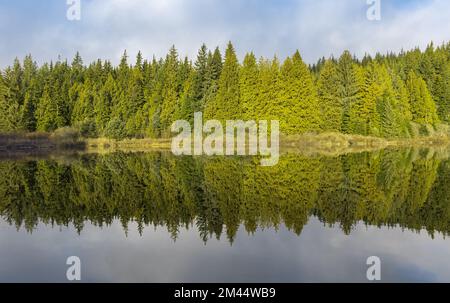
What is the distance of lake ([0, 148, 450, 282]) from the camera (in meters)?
7.52

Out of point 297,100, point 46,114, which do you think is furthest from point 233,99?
point 46,114

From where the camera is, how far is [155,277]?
7238 millimetres

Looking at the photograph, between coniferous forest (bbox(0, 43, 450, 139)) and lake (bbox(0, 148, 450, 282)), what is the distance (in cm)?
3744

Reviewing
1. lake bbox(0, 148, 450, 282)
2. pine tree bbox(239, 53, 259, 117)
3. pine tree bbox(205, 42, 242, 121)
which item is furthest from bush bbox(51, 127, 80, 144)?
lake bbox(0, 148, 450, 282)

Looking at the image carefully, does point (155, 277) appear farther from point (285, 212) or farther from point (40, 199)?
point (40, 199)

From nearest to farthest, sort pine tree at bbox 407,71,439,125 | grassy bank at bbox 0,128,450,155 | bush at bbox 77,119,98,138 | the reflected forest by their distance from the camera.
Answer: the reflected forest < grassy bank at bbox 0,128,450,155 < bush at bbox 77,119,98,138 < pine tree at bbox 407,71,439,125

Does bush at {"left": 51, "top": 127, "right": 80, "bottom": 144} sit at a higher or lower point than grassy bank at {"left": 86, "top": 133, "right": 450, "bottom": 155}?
higher

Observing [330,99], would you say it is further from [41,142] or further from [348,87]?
[41,142]

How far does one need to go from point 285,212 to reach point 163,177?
10.1 m

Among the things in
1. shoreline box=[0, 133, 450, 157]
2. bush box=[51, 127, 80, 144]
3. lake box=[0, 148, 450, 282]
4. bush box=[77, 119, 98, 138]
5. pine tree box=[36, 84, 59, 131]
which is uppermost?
pine tree box=[36, 84, 59, 131]

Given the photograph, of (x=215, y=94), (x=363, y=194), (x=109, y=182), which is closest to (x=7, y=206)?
(x=109, y=182)

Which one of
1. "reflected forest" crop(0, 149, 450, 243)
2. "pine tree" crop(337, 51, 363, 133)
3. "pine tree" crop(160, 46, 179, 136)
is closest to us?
"reflected forest" crop(0, 149, 450, 243)

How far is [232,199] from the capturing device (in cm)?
1414

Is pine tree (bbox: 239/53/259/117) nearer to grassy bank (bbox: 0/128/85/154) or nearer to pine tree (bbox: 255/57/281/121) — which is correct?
pine tree (bbox: 255/57/281/121)
